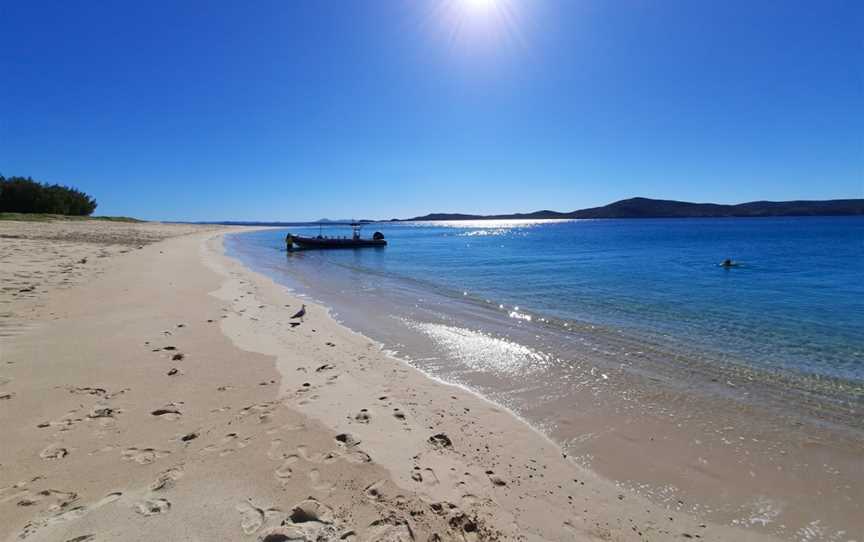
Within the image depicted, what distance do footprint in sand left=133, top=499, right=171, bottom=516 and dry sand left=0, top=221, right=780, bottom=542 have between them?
0.01 metres

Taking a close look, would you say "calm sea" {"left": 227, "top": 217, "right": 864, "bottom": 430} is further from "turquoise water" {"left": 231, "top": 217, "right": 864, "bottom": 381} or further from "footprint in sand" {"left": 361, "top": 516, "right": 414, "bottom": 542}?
"footprint in sand" {"left": 361, "top": 516, "right": 414, "bottom": 542}

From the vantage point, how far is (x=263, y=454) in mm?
3932

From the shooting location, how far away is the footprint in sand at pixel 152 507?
3018 millimetres

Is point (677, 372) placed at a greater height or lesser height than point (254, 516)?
lesser

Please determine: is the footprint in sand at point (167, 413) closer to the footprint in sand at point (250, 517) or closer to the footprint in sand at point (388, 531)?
the footprint in sand at point (250, 517)

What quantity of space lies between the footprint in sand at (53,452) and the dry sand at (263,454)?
16 millimetres

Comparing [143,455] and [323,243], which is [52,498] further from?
[323,243]

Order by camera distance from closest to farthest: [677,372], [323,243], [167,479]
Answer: [167,479] → [677,372] → [323,243]

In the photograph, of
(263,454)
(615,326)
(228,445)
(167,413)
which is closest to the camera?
(263,454)

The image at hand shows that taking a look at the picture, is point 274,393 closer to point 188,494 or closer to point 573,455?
point 188,494

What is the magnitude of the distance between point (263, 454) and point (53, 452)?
1.89 m

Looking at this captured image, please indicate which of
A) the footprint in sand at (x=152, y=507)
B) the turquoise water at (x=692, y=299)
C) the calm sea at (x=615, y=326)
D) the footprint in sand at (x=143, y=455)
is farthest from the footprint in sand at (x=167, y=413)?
the turquoise water at (x=692, y=299)

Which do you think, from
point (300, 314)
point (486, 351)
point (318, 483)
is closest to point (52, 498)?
point (318, 483)

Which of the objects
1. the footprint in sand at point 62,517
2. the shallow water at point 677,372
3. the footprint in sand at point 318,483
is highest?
the footprint in sand at point 62,517
